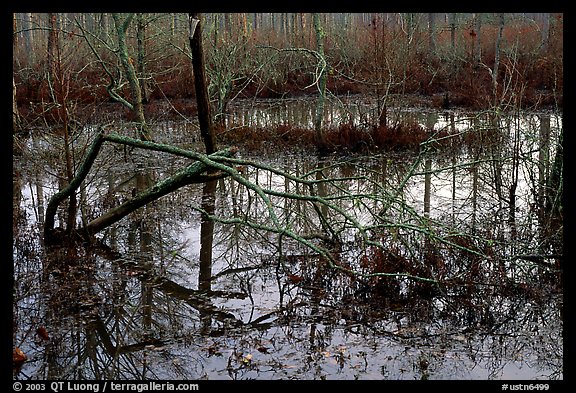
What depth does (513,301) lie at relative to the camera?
20.7 ft

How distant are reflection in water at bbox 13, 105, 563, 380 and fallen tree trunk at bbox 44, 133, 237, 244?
0.36 meters

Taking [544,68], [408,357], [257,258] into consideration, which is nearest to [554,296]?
[408,357]

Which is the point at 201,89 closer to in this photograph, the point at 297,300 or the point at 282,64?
the point at 297,300

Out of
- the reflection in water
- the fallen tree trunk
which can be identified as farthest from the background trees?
the reflection in water

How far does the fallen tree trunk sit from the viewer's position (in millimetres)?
7164

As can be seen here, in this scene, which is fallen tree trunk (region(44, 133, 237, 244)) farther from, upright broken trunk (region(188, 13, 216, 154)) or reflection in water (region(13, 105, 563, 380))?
upright broken trunk (region(188, 13, 216, 154))

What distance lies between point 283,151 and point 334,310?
9.46 meters

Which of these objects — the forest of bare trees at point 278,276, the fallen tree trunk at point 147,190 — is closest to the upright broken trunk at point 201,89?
the forest of bare trees at point 278,276

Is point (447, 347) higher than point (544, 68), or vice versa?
point (544, 68)

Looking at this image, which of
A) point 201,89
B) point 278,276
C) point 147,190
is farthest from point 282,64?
point 278,276

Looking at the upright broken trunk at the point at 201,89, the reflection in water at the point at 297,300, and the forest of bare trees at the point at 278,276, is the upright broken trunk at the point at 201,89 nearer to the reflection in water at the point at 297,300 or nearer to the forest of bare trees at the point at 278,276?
the forest of bare trees at the point at 278,276
